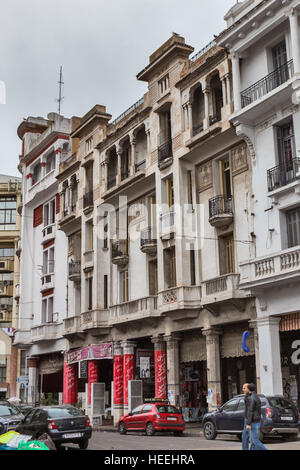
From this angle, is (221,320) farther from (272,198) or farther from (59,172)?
(59,172)

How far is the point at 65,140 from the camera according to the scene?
45188 millimetres

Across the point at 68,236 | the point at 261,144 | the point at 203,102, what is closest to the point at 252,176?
the point at 261,144

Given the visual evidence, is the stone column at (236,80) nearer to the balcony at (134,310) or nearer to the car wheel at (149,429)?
the balcony at (134,310)

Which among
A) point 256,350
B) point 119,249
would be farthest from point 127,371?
point 256,350

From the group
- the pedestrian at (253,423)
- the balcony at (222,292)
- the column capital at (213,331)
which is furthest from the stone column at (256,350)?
the pedestrian at (253,423)

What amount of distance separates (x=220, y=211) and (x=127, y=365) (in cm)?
1099

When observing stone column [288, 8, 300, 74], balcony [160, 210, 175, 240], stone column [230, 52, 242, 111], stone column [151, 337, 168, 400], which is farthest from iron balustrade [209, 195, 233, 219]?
stone column [151, 337, 168, 400]

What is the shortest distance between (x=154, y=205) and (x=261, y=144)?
9.03m

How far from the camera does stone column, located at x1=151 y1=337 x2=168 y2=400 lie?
2903 cm

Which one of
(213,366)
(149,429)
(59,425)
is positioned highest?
(213,366)

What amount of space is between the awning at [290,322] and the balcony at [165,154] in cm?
1024

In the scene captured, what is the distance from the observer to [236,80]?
25.2 meters

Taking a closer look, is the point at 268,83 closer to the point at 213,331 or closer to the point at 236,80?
the point at 236,80
